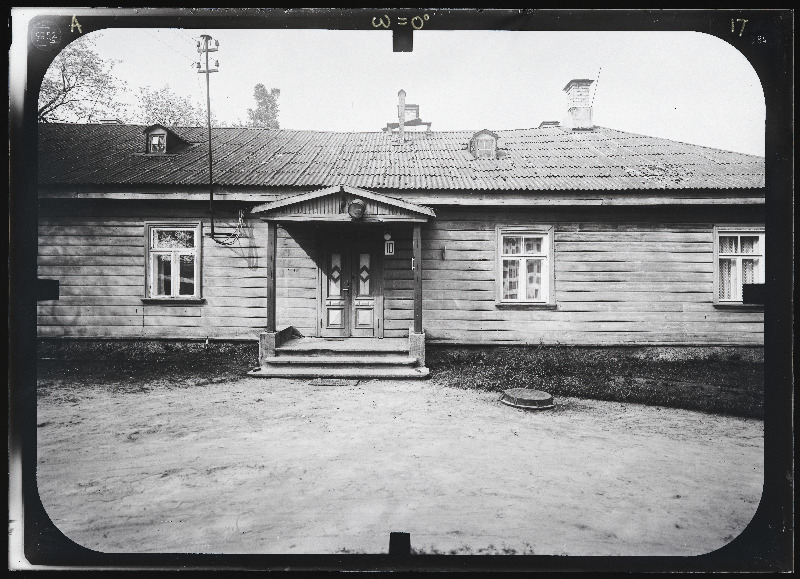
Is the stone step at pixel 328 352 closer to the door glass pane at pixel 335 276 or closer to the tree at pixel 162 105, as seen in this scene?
the door glass pane at pixel 335 276

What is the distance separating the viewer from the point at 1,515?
2.06 metres

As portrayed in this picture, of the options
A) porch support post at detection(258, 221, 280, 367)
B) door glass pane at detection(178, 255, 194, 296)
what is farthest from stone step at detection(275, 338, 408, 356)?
door glass pane at detection(178, 255, 194, 296)

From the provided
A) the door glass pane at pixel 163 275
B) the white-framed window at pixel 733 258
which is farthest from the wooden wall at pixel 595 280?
the door glass pane at pixel 163 275

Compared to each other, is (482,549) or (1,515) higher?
(1,515)

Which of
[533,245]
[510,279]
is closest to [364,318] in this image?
[510,279]

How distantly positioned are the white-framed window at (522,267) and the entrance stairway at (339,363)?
2.38 meters

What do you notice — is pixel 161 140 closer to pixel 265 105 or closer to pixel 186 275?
pixel 186 275

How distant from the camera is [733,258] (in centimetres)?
675

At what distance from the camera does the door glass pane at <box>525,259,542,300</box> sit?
24.0 ft

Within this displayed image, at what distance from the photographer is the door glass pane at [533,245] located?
7293 millimetres

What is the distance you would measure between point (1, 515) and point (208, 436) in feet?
5.89

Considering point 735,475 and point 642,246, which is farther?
point 642,246

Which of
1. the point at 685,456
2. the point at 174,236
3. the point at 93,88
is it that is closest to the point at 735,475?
the point at 685,456

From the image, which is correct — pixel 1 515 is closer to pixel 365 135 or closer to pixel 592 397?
pixel 592 397
